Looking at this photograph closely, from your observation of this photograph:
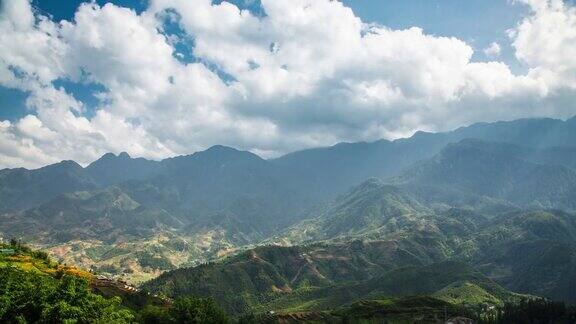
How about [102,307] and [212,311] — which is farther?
[212,311]

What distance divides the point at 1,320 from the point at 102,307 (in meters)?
19.3

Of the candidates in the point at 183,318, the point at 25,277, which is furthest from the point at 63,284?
the point at 183,318

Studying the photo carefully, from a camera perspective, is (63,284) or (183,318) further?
(183,318)

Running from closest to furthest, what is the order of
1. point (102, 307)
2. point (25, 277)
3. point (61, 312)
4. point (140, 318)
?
point (61, 312) → point (102, 307) → point (25, 277) → point (140, 318)

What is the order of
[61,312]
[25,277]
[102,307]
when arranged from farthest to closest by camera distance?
1. [25,277]
2. [102,307]
3. [61,312]

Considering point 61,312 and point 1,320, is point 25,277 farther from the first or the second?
point 61,312

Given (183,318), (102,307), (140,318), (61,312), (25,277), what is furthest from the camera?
(140,318)

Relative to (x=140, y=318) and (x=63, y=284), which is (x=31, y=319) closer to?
(x=63, y=284)

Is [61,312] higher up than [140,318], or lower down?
higher up

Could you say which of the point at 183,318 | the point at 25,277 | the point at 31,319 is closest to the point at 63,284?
the point at 31,319

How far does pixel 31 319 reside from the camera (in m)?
101

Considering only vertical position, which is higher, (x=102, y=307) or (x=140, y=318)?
(x=102, y=307)

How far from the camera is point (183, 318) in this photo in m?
157

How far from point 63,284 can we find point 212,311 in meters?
63.8
